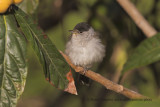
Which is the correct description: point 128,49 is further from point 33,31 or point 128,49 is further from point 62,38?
point 33,31

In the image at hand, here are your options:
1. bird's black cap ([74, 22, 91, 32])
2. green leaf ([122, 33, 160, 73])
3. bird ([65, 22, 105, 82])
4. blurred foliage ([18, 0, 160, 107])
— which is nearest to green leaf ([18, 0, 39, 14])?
green leaf ([122, 33, 160, 73])

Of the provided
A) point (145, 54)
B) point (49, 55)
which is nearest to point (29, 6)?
point (49, 55)

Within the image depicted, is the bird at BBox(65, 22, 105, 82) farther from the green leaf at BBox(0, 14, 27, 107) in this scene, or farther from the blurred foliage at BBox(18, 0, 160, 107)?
the green leaf at BBox(0, 14, 27, 107)

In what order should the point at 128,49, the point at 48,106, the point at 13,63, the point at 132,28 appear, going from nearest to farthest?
the point at 13,63 → the point at 132,28 → the point at 128,49 → the point at 48,106

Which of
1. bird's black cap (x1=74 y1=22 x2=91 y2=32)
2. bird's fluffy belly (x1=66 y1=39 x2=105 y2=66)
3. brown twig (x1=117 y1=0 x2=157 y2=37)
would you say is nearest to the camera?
brown twig (x1=117 y1=0 x2=157 y2=37)

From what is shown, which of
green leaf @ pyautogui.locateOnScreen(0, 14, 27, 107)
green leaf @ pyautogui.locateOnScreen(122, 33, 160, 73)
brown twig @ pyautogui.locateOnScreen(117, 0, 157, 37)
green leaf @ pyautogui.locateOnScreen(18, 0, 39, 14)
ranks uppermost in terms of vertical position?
brown twig @ pyautogui.locateOnScreen(117, 0, 157, 37)

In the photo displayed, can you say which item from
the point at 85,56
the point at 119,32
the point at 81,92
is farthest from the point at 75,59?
the point at 119,32

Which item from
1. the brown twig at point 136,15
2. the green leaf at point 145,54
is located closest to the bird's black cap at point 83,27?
the brown twig at point 136,15
